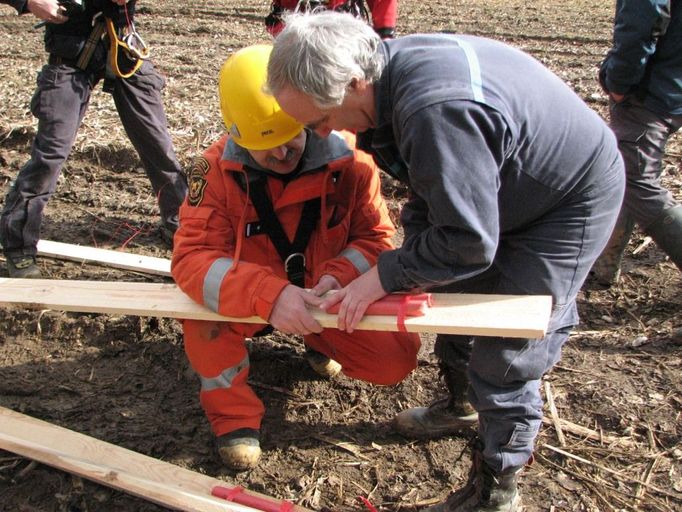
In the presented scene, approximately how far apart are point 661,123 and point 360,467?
2.45 m

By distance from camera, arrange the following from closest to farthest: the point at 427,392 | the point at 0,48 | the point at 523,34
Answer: the point at 427,392 < the point at 0,48 < the point at 523,34

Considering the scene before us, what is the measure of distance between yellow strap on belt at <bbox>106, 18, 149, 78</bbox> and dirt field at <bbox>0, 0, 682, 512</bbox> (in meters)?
1.35

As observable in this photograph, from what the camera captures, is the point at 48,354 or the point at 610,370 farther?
the point at 48,354

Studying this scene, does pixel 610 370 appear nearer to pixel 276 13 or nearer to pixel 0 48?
pixel 276 13

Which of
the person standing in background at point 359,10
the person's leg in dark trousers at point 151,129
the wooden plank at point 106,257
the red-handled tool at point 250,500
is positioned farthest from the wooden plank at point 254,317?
the person standing in background at point 359,10

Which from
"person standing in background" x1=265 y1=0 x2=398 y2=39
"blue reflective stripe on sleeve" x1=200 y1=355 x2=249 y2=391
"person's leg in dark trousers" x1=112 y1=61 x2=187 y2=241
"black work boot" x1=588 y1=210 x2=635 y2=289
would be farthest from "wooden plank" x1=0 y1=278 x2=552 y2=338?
"person standing in background" x1=265 y1=0 x2=398 y2=39

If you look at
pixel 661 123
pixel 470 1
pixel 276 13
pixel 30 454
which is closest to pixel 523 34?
pixel 470 1

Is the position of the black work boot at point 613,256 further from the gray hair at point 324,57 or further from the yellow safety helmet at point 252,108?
the gray hair at point 324,57

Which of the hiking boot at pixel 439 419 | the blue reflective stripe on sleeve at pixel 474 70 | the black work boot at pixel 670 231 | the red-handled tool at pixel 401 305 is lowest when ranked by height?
the hiking boot at pixel 439 419

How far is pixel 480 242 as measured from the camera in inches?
82.7

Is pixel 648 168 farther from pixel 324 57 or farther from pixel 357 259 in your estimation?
pixel 324 57

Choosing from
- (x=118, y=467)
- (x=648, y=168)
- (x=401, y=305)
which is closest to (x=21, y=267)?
(x=118, y=467)

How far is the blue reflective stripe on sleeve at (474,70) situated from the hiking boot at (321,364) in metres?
1.99

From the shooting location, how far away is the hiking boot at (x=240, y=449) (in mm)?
3137
